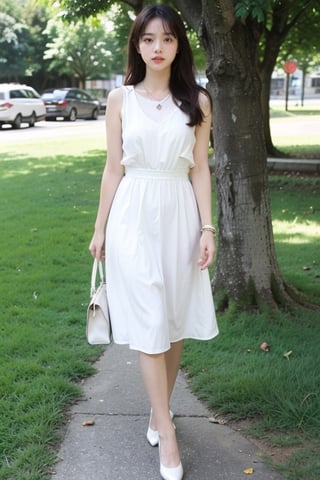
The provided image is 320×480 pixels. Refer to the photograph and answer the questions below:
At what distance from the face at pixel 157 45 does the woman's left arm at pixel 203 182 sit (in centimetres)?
23

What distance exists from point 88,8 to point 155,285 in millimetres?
8928

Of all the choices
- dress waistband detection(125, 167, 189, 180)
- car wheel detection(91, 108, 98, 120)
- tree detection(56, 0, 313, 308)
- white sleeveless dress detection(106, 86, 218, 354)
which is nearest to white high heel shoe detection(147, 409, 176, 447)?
white sleeveless dress detection(106, 86, 218, 354)

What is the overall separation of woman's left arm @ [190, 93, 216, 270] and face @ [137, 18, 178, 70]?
0.76 ft

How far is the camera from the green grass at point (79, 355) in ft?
9.90

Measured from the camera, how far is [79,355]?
159 inches

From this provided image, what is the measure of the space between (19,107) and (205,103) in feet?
72.5

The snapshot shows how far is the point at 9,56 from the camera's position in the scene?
132 ft

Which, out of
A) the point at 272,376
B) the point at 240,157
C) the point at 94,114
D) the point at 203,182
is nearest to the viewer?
the point at 203,182

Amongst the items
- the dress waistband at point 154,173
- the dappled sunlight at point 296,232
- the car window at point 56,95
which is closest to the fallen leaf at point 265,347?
the dress waistband at point 154,173

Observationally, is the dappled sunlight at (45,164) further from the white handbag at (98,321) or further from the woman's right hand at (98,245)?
the white handbag at (98,321)

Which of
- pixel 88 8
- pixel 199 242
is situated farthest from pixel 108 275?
pixel 88 8

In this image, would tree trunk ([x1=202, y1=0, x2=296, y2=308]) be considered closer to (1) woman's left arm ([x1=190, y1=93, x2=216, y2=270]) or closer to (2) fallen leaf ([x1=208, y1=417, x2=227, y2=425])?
(2) fallen leaf ([x1=208, y1=417, x2=227, y2=425])

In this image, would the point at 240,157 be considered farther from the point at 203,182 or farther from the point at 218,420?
the point at 218,420

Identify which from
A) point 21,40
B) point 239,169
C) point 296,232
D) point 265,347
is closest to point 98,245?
point 265,347
